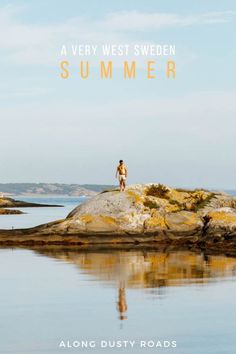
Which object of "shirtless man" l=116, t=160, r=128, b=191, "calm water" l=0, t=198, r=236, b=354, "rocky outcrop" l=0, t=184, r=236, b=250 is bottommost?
"calm water" l=0, t=198, r=236, b=354

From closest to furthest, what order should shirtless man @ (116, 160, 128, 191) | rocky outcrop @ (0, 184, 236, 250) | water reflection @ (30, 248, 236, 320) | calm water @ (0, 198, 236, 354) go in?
calm water @ (0, 198, 236, 354) < water reflection @ (30, 248, 236, 320) < rocky outcrop @ (0, 184, 236, 250) < shirtless man @ (116, 160, 128, 191)

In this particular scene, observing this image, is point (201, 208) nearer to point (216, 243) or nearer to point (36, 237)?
point (216, 243)

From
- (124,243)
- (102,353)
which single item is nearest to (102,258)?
(124,243)

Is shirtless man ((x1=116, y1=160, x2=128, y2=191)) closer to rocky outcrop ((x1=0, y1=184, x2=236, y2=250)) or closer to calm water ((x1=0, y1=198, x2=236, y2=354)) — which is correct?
rocky outcrop ((x1=0, y1=184, x2=236, y2=250))

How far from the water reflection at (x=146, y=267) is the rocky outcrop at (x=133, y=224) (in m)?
2.67

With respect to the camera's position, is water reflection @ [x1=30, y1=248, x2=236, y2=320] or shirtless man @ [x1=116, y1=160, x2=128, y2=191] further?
shirtless man @ [x1=116, y1=160, x2=128, y2=191]

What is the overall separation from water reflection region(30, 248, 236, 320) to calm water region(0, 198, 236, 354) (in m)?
0.03

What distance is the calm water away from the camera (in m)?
16.1

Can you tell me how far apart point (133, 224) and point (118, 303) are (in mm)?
19717

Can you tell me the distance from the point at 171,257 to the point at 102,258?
2738mm

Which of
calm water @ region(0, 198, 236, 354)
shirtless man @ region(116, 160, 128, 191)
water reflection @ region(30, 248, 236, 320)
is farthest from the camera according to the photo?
shirtless man @ region(116, 160, 128, 191)

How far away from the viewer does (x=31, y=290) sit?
23156mm

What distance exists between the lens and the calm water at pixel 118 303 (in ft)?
52.9

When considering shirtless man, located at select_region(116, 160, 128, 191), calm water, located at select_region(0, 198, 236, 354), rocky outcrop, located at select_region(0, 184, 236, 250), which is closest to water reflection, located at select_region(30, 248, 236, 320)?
calm water, located at select_region(0, 198, 236, 354)
